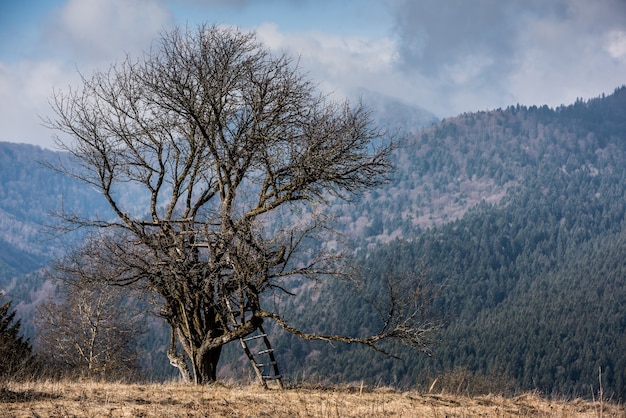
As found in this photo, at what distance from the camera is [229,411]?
1060 centimetres

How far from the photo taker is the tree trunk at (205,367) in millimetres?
15391

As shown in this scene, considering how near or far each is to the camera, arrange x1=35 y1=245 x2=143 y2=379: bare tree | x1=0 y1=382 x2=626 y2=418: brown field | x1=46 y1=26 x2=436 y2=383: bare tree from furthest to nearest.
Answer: x1=35 y1=245 x2=143 y2=379: bare tree, x1=46 y1=26 x2=436 y2=383: bare tree, x1=0 y1=382 x2=626 y2=418: brown field

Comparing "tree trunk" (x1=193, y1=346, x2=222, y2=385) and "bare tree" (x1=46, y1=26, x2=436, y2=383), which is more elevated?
"bare tree" (x1=46, y1=26, x2=436, y2=383)

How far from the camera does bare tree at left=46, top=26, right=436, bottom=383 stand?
1477cm

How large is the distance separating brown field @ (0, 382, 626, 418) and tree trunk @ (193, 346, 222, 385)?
3.55 ft

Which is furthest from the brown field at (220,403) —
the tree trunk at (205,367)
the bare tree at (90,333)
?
the bare tree at (90,333)

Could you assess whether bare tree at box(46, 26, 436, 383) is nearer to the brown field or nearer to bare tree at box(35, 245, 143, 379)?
the brown field

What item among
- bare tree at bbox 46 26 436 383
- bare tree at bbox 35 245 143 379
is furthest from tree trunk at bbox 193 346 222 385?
bare tree at bbox 35 245 143 379

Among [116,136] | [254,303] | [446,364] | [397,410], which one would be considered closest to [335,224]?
[254,303]

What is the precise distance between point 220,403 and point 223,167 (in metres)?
6.15

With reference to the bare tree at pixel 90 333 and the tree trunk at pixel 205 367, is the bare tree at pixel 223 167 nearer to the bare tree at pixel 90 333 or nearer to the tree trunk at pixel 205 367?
the tree trunk at pixel 205 367

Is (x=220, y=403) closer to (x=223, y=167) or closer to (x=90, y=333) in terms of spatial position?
(x=223, y=167)

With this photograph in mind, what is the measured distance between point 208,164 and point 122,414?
7992 mm

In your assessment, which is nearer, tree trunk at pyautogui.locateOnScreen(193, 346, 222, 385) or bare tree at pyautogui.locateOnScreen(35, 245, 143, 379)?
tree trunk at pyautogui.locateOnScreen(193, 346, 222, 385)
